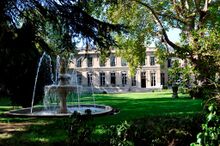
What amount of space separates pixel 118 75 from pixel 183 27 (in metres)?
47.5

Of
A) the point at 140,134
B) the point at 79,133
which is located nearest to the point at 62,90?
the point at 79,133

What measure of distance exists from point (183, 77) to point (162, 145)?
1.94 metres

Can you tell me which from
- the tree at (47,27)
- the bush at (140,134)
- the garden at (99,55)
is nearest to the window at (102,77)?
the garden at (99,55)

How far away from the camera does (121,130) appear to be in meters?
7.01

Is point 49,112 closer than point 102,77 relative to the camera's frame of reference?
Yes

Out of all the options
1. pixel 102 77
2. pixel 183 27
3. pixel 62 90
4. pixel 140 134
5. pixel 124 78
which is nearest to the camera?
pixel 140 134

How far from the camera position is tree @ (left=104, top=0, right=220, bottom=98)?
27.1 ft

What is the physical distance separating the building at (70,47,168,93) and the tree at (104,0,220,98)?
4091cm

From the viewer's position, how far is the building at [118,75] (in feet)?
235

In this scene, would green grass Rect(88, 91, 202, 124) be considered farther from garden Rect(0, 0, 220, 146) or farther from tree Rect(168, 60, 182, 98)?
tree Rect(168, 60, 182, 98)

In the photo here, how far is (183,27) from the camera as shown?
86.1 ft

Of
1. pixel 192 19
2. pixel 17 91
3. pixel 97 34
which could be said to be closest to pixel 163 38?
pixel 192 19

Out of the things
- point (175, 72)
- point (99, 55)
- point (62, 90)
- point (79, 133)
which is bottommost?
point (79, 133)

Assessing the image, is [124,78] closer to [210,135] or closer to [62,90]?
[62,90]
